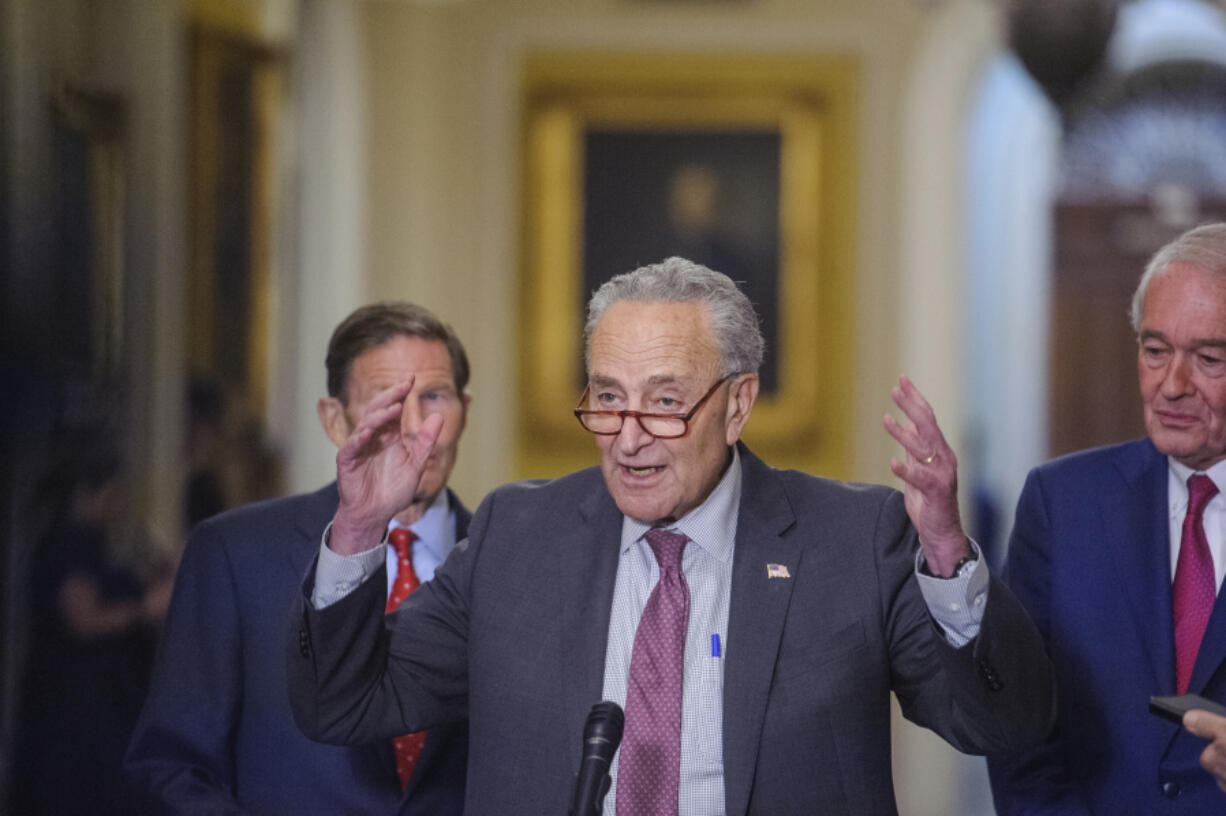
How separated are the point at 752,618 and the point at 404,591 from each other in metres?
0.83

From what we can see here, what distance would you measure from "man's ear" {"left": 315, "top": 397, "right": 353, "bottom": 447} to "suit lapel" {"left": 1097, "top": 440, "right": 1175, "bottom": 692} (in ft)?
4.86

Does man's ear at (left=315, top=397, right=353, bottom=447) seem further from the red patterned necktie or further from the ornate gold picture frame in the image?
the ornate gold picture frame

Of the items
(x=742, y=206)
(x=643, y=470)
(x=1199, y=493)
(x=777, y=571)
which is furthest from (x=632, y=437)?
(x=742, y=206)

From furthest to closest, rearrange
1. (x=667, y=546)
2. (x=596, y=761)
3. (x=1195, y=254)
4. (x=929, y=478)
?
(x=1195, y=254), (x=667, y=546), (x=929, y=478), (x=596, y=761)

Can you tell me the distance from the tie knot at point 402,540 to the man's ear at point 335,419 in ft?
0.70

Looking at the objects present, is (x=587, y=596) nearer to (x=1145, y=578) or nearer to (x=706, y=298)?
(x=706, y=298)

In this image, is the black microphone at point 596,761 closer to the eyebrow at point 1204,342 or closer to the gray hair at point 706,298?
the gray hair at point 706,298

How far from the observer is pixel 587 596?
2396 mm

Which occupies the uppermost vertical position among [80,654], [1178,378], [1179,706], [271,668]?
[1178,378]

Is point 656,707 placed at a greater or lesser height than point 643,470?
lesser

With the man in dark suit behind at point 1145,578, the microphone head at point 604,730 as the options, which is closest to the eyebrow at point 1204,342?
the man in dark suit behind at point 1145,578

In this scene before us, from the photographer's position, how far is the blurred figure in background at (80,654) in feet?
11.0

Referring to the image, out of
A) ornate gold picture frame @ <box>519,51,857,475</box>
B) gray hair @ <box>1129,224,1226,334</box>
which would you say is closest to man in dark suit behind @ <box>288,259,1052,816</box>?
gray hair @ <box>1129,224,1226,334</box>

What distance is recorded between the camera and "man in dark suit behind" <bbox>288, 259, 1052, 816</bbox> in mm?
2209
